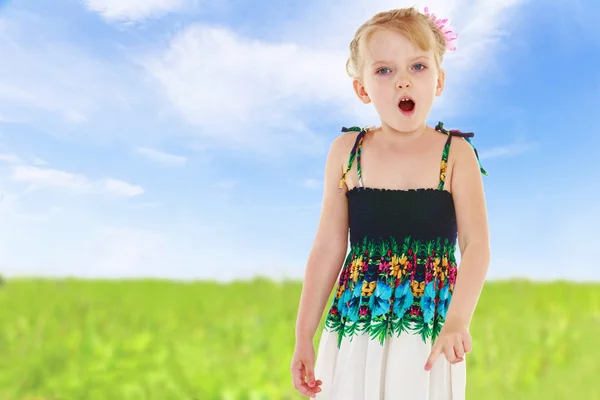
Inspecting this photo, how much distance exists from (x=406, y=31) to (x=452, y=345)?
79 cm

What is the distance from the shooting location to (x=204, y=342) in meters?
3.17

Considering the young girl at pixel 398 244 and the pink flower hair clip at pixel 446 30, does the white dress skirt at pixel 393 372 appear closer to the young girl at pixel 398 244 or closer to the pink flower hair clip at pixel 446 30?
the young girl at pixel 398 244

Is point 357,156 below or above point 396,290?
above

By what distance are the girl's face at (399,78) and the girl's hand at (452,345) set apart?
529mm


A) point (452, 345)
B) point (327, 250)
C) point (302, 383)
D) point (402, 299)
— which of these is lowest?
point (302, 383)

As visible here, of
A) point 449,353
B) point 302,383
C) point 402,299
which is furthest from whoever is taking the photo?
point 302,383

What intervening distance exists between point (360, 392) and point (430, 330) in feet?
0.76

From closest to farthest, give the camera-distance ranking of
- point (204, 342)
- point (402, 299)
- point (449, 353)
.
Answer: point (449, 353) < point (402, 299) < point (204, 342)

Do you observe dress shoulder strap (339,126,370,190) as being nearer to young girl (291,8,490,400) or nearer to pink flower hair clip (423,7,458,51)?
young girl (291,8,490,400)

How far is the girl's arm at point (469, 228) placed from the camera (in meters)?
1.66

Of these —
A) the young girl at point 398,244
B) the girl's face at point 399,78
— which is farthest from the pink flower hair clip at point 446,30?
the girl's face at point 399,78

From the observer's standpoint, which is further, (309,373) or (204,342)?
(204,342)

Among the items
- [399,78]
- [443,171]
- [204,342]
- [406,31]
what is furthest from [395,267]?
[204,342]

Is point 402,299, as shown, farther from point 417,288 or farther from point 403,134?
point 403,134
